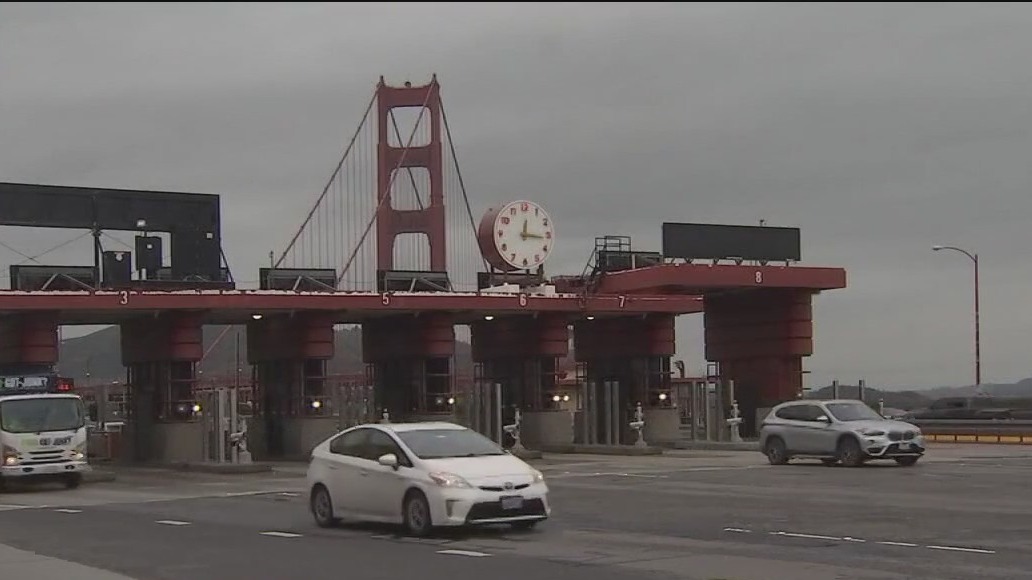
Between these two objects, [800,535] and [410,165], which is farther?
[410,165]

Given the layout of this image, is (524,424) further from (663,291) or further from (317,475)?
(317,475)

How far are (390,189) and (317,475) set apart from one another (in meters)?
52.0

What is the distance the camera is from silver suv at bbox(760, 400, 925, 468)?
31.4m

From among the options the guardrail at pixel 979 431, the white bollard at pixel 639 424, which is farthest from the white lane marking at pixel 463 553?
the guardrail at pixel 979 431

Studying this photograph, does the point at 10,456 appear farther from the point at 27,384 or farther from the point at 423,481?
the point at 423,481

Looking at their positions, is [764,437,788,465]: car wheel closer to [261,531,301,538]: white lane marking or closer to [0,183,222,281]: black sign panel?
[261,531,301,538]: white lane marking

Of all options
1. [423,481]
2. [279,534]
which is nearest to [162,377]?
[279,534]

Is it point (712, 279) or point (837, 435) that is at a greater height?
point (712, 279)

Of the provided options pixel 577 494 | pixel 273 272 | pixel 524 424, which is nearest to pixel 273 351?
pixel 273 272

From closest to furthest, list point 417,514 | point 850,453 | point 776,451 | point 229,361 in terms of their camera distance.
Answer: point 417,514 → point 850,453 → point 776,451 → point 229,361

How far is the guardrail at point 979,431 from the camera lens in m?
45.7

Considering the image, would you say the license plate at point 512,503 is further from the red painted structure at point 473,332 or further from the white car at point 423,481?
the red painted structure at point 473,332

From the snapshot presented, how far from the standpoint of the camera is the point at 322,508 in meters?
20.2

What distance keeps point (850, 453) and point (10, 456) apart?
17.2 m
